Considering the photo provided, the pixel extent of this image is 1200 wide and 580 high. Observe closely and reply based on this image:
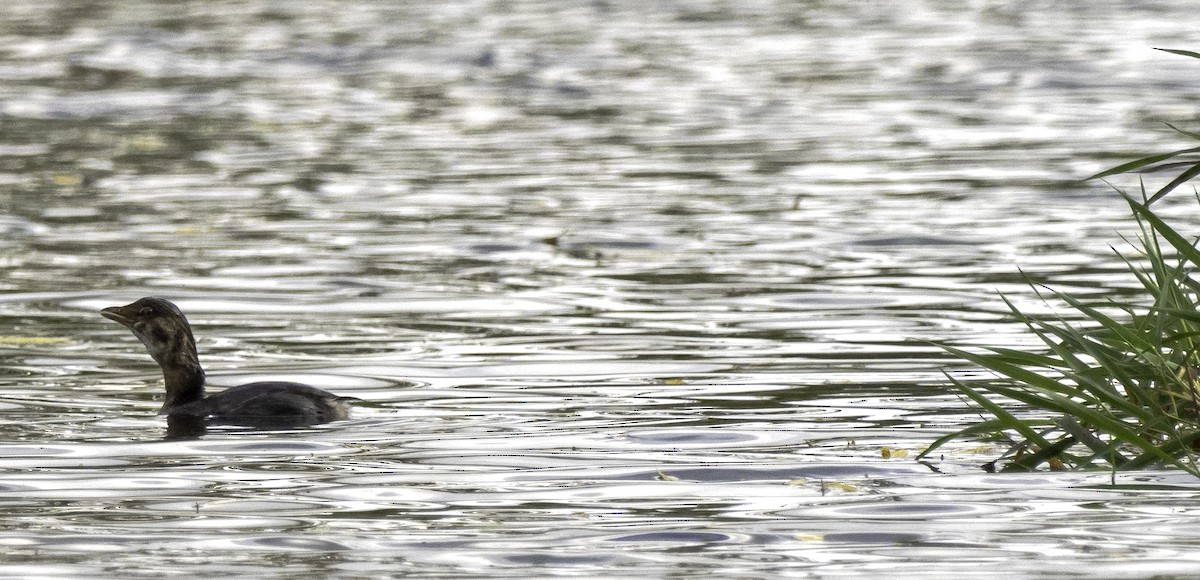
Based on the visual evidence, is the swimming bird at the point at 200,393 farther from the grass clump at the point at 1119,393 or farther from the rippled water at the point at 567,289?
the grass clump at the point at 1119,393

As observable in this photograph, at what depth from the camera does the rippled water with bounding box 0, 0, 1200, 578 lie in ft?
19.7

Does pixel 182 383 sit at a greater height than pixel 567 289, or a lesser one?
greater

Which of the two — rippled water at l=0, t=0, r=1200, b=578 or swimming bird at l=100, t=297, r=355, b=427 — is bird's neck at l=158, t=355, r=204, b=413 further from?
rippled water at l=0, t=0, r=1200, b=578

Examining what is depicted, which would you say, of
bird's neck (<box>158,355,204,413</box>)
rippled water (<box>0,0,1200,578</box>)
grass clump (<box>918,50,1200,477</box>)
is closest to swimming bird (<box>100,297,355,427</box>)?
bird's neck (<box>158,355,204,413</box>)

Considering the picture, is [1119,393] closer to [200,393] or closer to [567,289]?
[200,393]

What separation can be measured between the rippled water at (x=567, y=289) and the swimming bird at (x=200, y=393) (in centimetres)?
20

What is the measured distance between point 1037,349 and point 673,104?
1200cm

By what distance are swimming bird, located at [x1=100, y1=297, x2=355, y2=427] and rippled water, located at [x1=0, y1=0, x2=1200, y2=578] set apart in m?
0.20

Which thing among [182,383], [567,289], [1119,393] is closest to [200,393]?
[182,383]

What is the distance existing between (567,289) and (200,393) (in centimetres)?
327

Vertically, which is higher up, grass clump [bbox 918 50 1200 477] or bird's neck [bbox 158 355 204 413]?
grass clump [bbox 918 50 1200 477]

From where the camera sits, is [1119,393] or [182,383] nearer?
[1119,393]

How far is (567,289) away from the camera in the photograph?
37.8ft

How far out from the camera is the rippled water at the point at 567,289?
19.7 feet
